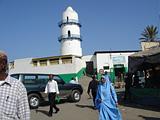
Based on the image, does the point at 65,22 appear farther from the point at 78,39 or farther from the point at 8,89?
the point at 8,89

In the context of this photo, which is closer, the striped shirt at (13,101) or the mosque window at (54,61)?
the striped shirt at (13,101)

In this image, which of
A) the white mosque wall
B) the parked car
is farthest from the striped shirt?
the white mosque wall

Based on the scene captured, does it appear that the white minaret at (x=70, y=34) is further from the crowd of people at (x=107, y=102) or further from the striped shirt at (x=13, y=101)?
the striped shirt at (x=13, y=101)

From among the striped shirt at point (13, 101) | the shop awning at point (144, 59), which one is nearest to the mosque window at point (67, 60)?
the shop awning at point (144, 59)

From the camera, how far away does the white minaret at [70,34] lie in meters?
71.2

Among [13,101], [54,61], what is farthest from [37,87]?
[54,61]

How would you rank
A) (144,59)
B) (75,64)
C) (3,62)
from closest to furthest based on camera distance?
1. (3,62)
2. (144,59)
3. (75,64)

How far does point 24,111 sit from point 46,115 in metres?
12.3

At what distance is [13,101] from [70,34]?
6767 centimetres

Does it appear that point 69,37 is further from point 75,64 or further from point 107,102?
point 107,102

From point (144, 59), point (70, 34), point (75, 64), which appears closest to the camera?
point (144, 59)

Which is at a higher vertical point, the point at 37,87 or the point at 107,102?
the point at 37,87

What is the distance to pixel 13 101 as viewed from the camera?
424 cm

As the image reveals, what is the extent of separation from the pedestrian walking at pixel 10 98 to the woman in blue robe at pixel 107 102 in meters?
6.52
